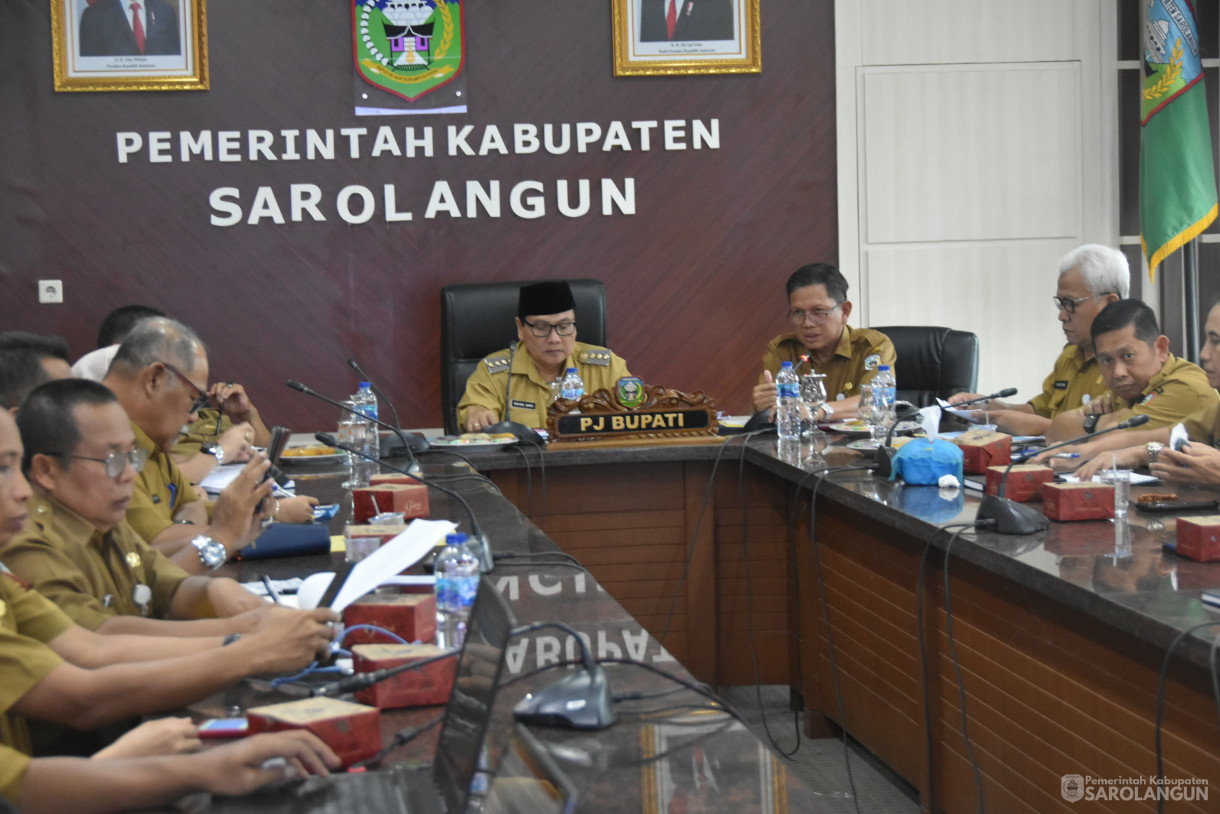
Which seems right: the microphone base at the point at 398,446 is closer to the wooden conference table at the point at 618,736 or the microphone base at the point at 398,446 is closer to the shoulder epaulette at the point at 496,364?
the shoulder epaulette at the point at 496,364

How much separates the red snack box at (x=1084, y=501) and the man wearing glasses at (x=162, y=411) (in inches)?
55.7

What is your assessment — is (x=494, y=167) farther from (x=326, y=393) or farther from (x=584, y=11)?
(x=326, y=393)

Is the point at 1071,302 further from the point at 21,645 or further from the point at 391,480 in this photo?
the point at 21,645

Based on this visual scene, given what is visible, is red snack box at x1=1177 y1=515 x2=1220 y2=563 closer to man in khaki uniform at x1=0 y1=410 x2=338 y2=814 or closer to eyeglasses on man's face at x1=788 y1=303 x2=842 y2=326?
man in khaki uniform at x1=0 y1=410 x2=338 y2=814

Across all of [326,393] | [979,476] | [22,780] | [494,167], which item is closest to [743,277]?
[494,167]

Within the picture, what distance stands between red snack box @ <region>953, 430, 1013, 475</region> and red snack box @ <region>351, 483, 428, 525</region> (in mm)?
1164

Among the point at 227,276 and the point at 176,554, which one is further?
the point at 227,276

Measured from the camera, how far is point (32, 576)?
152 cm

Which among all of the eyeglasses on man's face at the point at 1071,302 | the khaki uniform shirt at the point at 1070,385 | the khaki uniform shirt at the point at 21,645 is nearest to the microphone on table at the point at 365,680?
the khaki uniform shirt at the point at 21,645

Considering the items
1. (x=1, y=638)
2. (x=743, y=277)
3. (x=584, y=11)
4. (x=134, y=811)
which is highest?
(x=584, y=11)

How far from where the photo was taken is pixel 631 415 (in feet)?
11.6

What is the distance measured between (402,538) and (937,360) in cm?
276

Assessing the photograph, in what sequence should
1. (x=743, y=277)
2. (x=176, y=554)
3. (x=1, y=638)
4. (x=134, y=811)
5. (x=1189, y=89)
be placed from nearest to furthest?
(x=134, y=811) < (x=1, y=638) < (x=176, y=554) < (x=1189, y=89) < (x=743, y=277)

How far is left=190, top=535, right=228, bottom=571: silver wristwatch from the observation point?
2.00 meters
